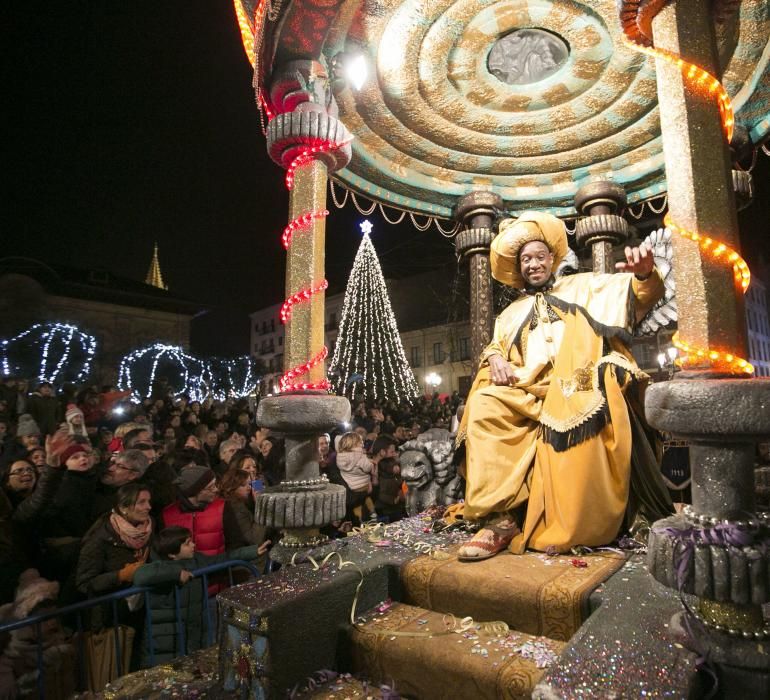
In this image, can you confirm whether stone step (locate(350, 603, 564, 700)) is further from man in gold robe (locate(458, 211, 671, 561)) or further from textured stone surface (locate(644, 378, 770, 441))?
textured stone surface (locate(644, 378, 770, 441))

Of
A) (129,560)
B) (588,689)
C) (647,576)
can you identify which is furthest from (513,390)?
(129,560)

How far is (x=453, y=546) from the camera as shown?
3.45 meters

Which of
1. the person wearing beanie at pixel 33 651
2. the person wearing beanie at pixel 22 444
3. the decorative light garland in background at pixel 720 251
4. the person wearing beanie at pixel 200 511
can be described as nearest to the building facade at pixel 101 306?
the person wearing beanie at pixel 22 444

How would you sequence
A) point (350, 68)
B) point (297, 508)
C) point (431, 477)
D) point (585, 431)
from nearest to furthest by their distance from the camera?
point (585, 431)
point (297, 508)
point (350, 68)
point (431, 477)

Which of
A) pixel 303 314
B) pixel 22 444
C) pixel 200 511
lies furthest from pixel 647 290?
pixel 22 444

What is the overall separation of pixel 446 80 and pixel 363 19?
3.86 feet

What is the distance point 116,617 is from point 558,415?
3.13 meters

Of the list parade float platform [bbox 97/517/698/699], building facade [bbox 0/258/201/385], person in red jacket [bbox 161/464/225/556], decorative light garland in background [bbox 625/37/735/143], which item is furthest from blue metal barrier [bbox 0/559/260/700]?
building facade [bbox 0/258/201/385]

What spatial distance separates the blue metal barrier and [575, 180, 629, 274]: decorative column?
516 centimetres

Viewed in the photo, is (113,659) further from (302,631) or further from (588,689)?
(588,689)

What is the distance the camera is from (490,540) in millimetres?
3270

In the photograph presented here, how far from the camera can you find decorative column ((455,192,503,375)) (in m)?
6.51

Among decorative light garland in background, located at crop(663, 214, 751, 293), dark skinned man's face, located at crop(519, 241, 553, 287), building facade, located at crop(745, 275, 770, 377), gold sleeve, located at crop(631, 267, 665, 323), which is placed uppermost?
building facade, located at crop(745, 275, 770, 377)

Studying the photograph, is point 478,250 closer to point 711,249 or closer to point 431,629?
point 711,249
